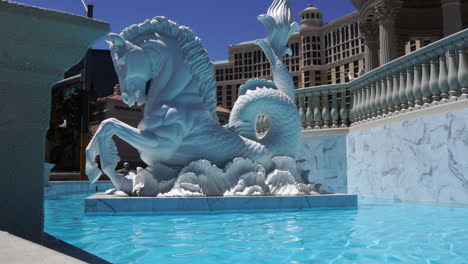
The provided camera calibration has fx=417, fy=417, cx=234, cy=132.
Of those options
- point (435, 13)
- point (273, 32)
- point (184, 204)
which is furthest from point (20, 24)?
point (435, 13)

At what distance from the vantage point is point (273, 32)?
6.67 m

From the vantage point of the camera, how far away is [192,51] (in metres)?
5.64

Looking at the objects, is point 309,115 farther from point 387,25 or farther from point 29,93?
point 29,93

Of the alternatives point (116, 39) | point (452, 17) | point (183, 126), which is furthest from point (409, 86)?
point (116, 39)

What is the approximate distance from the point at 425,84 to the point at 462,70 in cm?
76

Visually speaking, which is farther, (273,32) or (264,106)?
(273,32)

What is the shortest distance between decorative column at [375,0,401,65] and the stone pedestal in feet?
32.8

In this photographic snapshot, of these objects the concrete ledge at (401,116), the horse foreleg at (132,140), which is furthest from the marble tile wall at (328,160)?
the horse foreleg at (132,140)

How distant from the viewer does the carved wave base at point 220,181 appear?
5219mm

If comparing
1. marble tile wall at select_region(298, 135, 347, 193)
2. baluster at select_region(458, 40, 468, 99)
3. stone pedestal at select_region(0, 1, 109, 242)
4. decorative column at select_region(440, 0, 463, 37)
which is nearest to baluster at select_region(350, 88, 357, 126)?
marble tile wall at select_region(298, 135, 347, 193)

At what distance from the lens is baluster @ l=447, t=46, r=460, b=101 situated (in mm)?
5660

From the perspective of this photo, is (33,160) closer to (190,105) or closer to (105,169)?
Result: (105,169)

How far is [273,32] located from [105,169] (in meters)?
3.39

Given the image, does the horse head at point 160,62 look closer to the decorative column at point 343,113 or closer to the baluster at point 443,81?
the baluster at point 443,81
